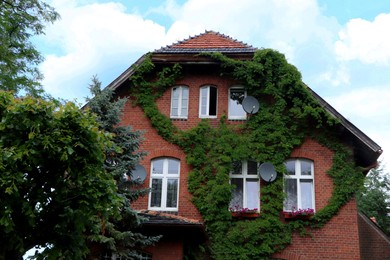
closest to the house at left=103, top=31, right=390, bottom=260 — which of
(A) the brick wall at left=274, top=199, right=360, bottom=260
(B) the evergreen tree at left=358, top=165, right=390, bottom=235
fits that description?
(A) the brick wall at left=274, top=199, right=360, bottom=260

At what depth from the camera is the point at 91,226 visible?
961cm

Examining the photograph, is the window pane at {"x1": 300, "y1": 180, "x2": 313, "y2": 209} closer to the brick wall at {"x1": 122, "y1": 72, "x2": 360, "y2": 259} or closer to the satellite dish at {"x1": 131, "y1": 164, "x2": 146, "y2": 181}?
the brick wall at {"x1": 122, "y1": 72, "x2": 360, "y2": 259}

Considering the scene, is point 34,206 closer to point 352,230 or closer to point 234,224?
point 234,224

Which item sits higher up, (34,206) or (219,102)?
(219,102)

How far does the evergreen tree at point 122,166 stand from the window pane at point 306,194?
5164mm

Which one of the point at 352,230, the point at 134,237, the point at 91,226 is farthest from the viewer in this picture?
the point at 352,230

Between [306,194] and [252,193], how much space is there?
1.73 m

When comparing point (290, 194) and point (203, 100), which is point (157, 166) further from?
point (290, 194)

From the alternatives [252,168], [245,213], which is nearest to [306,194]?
[252,168]

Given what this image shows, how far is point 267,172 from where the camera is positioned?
15.2m

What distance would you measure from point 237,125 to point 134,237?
211 inches

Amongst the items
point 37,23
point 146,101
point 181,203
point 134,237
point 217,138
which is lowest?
point 134,237

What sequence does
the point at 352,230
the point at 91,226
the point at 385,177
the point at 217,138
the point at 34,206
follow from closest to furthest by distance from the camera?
1. the point at 34,206
2. the point at 91,226
3. the point at 352,230
4. the point at 217,138
5. the point at 385,177

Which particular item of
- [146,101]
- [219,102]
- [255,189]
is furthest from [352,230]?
[146,101]
